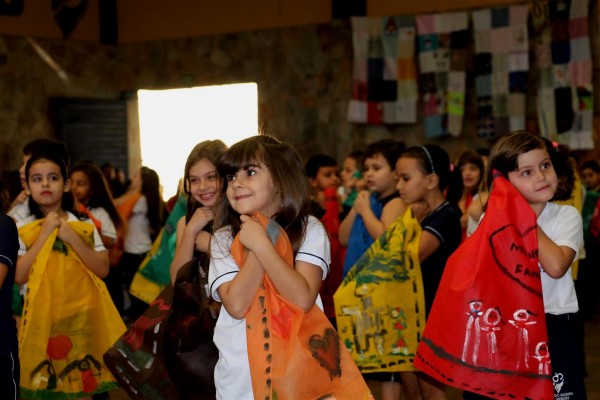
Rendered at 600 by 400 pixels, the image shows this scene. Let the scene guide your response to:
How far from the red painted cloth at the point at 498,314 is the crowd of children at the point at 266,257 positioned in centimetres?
10

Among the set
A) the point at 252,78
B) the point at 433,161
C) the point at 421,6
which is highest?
the point at 421,6

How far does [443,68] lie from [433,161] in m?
6.07

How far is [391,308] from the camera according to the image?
3.72 meters

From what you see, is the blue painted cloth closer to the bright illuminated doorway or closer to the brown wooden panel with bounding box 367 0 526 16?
the brown wooden panel with bounding box 367 0 526 16

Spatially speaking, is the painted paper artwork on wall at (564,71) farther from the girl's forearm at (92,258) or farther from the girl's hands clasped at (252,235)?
the girl's hands clasped at (252,235)

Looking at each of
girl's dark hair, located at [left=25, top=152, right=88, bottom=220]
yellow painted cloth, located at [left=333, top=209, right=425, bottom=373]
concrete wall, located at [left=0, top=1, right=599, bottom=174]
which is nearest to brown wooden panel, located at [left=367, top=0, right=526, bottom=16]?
concrete wall, located at [left=0, top=1, right=599, bottom=174]

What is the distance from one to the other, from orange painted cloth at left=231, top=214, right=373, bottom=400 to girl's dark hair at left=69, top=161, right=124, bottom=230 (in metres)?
3.47

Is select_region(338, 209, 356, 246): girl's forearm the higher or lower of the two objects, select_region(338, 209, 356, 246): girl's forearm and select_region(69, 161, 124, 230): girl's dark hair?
the lower

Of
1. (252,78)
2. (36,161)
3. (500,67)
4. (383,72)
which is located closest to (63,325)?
(36,161)

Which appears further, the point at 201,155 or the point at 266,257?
the point at 201,155

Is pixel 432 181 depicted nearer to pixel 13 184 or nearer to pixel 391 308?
pixel 391 308

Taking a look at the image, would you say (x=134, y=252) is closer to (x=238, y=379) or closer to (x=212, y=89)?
(x=212, y=89)

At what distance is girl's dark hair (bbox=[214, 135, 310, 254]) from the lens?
246cm

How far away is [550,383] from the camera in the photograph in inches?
107
